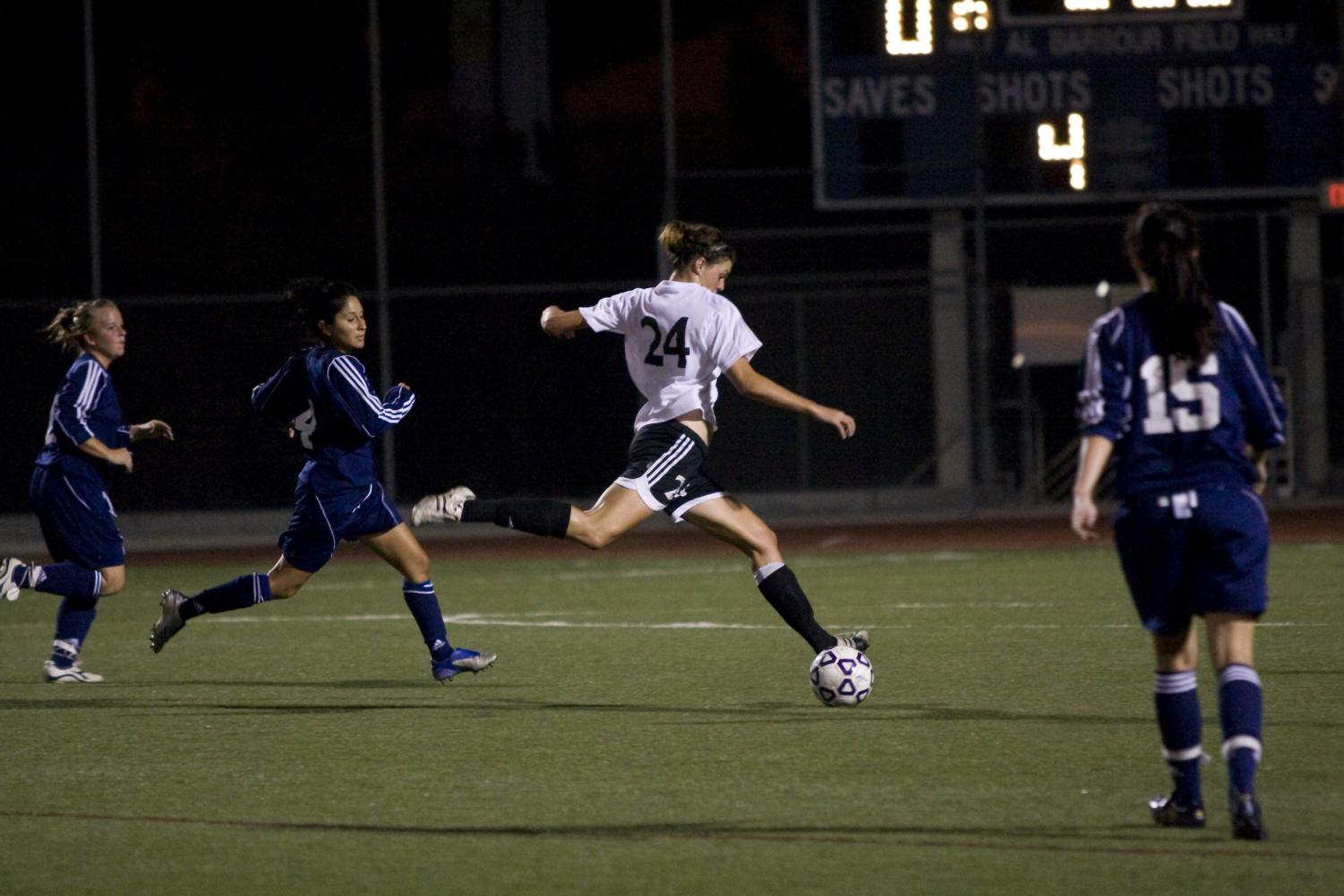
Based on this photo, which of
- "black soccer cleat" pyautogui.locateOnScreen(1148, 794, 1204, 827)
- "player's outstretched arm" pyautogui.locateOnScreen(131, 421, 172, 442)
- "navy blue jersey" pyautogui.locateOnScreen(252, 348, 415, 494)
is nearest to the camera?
"black soccer cleat" pyautogui.locateOnScreen(1148, 794, 1204, 827)

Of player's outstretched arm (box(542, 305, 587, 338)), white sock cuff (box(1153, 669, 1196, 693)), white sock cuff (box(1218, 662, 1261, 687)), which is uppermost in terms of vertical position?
player's outstretched arm (box(542, 305, 587, 338))

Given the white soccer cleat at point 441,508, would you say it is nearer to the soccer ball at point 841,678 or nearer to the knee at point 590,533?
the knee at point 590,533

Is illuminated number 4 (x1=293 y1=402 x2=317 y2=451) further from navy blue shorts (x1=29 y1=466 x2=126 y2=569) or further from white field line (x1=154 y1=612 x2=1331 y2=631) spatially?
white field line (x1=154 y1=612 x2=1331 y2=631)

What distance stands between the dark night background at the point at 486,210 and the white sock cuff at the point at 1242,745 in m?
18.0

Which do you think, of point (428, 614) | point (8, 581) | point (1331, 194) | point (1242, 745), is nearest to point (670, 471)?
point (428, 614)

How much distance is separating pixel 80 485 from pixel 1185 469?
5.74m

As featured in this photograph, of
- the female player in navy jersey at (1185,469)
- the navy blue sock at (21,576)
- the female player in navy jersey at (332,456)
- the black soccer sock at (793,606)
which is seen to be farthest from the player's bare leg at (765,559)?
the navy blue sock at (21,576)

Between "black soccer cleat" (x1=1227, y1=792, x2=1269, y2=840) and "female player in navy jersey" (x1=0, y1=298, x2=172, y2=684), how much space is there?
18.5 feet

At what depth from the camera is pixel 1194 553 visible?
17.0 ft

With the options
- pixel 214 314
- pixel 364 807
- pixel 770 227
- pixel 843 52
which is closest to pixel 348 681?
pixel 364 807

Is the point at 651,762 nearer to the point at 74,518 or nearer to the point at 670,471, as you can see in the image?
the point at 670,471

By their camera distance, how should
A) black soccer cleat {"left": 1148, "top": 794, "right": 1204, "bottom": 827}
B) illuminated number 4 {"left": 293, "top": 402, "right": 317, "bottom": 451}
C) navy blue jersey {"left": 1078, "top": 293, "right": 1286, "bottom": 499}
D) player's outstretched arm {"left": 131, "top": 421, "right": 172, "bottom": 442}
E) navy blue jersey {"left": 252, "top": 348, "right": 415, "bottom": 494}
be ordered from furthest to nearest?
player's outstretched arm {"left": 131, "top": 421, "right": 172, "bottom": 442} < illuminated number 4 {"left": 293, "top": 402, "right": 317, "bottom": 451} < navy blue jersey {"left": 252, "top": 348, "right": 415, "bottom": 494} < black soccer cleat {"left": 1148, "top": 794, "right": 1204, "bottom": 827} < navy blue jersey {"left": 1078, "top": 293, "right": 1286, "bottom": 499}

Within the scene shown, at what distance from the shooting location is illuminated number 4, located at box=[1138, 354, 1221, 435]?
17.0 feet

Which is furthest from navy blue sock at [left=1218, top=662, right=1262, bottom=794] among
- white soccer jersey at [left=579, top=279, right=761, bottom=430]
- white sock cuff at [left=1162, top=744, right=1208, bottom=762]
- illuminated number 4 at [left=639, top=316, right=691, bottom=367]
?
illuminated number 4 at [left=639, top=316, right=691, bottom=367]
